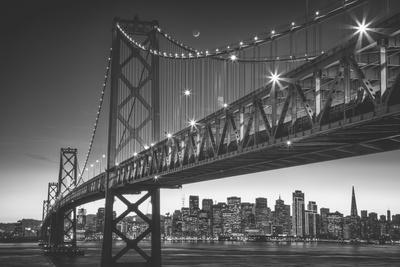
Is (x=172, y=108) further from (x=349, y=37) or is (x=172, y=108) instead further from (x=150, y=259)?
(x=349, y=37)

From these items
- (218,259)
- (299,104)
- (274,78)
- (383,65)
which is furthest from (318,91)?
(218,259)

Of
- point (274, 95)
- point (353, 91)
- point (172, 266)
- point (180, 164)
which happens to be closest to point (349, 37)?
point (353, 91)

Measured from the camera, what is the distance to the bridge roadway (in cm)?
1662

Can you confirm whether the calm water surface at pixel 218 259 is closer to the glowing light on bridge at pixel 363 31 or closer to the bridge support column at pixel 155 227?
the bridge support column at pixel 155 227

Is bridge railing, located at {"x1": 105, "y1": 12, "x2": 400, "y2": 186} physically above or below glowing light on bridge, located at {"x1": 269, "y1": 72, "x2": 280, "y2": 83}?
below

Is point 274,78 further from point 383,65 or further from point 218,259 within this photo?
point 218,259

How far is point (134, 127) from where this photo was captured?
41.7 metres

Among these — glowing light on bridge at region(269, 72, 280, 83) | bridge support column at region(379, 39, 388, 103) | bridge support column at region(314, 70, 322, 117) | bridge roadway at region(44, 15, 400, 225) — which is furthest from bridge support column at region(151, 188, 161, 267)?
bridge support column at region(379, 39, 388, 103)

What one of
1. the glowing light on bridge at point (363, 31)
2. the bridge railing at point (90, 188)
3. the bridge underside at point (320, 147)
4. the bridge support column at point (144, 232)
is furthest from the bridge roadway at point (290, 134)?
the bridge railing at point (90, 188)

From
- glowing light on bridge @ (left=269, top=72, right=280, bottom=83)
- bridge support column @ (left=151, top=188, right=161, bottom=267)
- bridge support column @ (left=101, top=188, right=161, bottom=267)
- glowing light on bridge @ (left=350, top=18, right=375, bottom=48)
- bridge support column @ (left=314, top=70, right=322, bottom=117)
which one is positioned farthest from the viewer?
bridge support column @ (left=101, top=188, right=161, bottom=267)

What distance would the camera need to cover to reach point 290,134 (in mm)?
20234

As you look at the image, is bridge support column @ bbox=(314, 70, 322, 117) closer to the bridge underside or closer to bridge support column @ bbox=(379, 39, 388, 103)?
the bridge underside

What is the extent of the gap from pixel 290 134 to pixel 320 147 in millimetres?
2162

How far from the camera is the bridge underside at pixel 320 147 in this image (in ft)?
55.0
